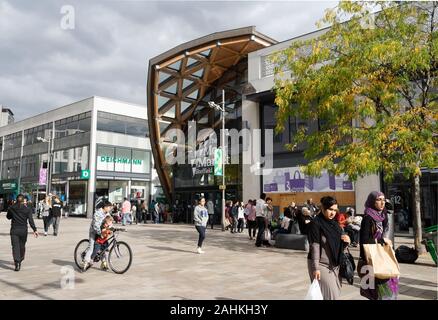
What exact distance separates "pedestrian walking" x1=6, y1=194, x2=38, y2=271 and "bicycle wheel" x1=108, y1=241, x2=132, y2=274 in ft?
7.03

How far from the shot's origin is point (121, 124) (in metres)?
42.3

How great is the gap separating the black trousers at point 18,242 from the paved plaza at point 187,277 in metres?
0.39

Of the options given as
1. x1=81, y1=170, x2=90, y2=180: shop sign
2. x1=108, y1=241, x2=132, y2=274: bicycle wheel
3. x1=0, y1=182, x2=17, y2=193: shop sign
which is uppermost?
x1=81, y1=170, x2=90, y2=180: shop sign

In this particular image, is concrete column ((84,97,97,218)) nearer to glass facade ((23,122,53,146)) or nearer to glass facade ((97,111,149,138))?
glass facade ((97,111,149,138))

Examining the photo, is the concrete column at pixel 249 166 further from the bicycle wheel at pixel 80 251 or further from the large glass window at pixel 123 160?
the large glass window at pixel 123 160

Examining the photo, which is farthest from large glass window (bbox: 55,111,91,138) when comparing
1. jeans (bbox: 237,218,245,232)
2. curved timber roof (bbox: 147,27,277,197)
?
jeans (bbox: 237,218,245,232)

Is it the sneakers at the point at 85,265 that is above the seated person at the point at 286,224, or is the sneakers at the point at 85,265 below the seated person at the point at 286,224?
below

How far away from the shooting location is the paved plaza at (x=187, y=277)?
6.85 m

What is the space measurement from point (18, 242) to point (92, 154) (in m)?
31.1

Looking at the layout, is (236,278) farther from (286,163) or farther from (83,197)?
(83,197)

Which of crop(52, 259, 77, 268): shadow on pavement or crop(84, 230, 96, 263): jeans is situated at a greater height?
crop(84, 230, 96, 263): jeans

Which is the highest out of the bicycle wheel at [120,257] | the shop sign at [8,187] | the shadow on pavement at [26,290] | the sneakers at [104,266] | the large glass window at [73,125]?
the large glass window at [73,125]

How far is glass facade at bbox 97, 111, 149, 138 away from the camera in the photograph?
40531mm

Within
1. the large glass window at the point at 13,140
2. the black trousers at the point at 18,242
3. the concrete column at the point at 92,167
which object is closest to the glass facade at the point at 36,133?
the large glass window at the point at 13,140
